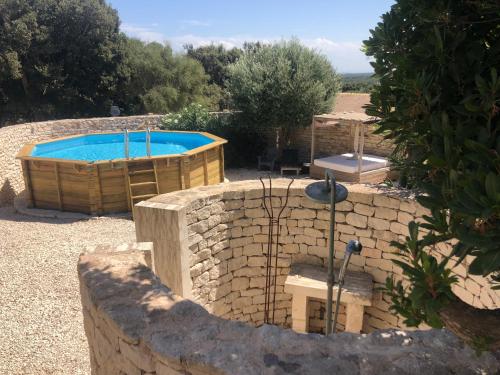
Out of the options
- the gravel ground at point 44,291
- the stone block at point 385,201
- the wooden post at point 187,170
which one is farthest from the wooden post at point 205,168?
the stone block at point 385,201

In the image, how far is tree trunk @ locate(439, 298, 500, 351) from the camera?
1.98 m

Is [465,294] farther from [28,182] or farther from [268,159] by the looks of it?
[268,159]

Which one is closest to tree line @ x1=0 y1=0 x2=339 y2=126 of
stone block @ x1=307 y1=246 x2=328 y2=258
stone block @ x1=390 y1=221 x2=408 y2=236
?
stone block @ x1=307 y1=246 x2=328 y2=258

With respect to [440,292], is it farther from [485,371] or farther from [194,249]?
[194,249]

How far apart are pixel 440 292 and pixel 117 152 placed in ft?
48.4

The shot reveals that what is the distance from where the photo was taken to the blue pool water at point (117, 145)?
48.2ft

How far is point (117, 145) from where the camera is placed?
52.7 ft

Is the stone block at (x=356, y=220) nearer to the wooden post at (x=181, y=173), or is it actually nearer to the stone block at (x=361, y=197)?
the stone block at (x=361, y=197)

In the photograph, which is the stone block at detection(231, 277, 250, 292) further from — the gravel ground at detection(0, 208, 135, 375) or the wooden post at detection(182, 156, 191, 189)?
the wooden post at detection(182, 156, 191, 189)

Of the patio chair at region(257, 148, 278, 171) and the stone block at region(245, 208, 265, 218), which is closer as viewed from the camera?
the stone block at region(245, 208, 265, 218)

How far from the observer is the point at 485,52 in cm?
167

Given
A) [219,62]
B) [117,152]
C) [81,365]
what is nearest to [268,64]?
[117,152]

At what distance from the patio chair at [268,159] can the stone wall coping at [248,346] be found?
12.6 m

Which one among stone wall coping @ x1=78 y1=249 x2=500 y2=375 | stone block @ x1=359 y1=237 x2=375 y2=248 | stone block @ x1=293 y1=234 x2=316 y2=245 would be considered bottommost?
stone block @ x1=293 y1=234 x2=316 y2=245
